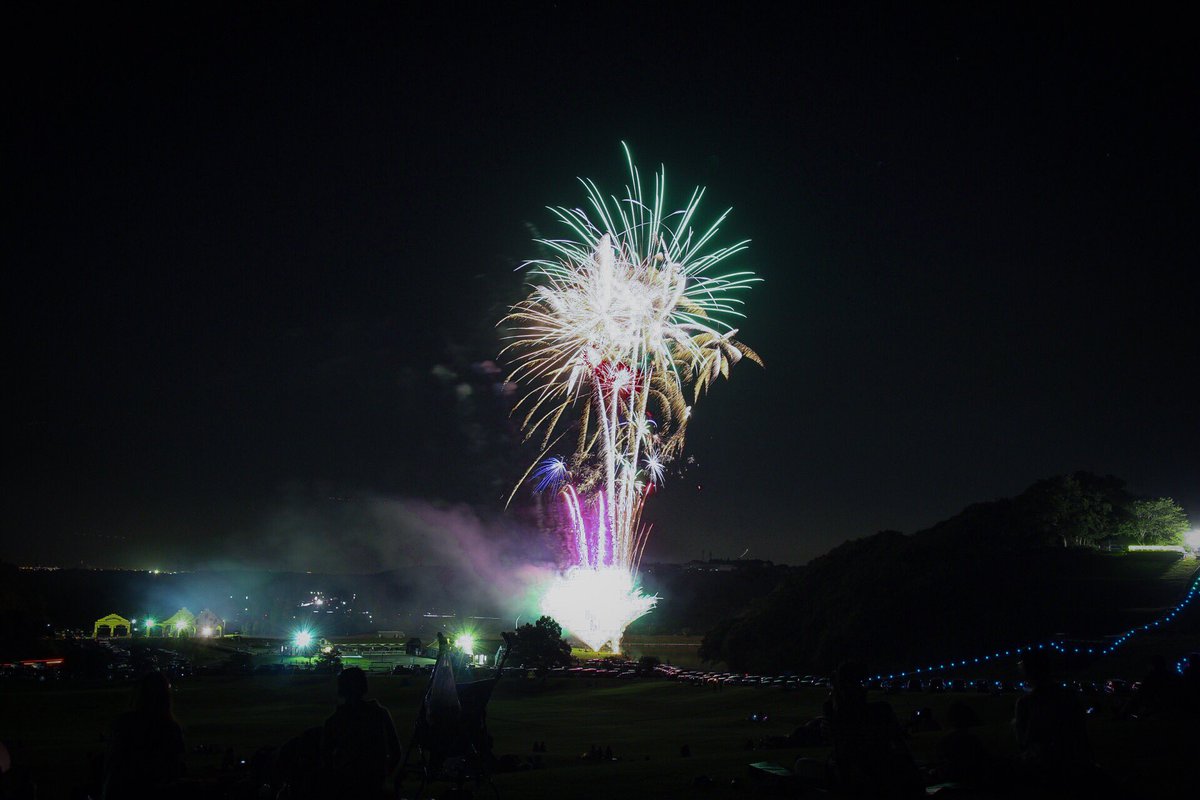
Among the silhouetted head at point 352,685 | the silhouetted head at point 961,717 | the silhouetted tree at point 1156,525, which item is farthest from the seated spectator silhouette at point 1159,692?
the silhouetted tree at point 1156,525

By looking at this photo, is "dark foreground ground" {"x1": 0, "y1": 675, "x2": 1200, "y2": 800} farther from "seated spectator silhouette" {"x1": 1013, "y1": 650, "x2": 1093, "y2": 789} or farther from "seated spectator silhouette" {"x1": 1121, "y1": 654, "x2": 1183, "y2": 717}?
"seated spectator silhouette" {"x1": 1013, "y1": 650, "x2": 1093, "y2": 789}

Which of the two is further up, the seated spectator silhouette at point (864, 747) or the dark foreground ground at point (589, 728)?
the seated spectator silhouette at point (864, 747)

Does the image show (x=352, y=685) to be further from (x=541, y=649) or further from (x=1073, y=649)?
(x=541, y=649)

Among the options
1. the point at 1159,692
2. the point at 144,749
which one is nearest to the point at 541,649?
the point at 1159,692

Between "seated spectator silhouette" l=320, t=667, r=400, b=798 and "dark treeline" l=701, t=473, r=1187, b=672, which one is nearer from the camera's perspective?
"seated spectator silhouette" l=320, t=667, r=400, b=798

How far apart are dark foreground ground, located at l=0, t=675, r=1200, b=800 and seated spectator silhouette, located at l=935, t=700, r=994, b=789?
117 centimetres

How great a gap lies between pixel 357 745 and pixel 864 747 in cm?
446

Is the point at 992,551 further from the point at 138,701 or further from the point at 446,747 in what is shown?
the point at 138,701

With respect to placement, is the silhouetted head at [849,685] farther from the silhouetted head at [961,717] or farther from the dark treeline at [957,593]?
the dark treeline at [957,593]

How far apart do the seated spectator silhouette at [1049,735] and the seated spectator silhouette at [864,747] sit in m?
1.06

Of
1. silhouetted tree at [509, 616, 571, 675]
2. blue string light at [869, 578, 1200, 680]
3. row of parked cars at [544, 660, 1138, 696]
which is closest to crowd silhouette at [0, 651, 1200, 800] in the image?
row of parked cars at [544, 660, 1138, 696]

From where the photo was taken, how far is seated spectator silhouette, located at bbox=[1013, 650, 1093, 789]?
307 inches

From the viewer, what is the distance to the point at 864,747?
311 inches

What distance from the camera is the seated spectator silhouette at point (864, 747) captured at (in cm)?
776
